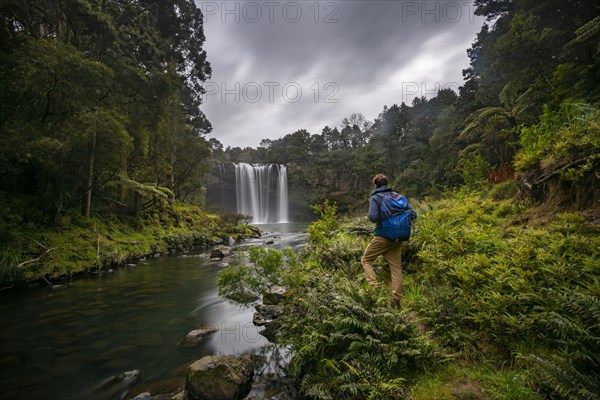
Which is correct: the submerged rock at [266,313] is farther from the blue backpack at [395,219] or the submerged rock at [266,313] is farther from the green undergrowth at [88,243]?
the green undergrowth at [88,243]

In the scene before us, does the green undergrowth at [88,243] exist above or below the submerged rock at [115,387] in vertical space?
above

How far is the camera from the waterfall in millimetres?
49781

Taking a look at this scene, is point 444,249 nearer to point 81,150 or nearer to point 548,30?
point 81,150

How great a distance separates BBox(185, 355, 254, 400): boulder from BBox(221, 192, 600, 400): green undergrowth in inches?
31.2

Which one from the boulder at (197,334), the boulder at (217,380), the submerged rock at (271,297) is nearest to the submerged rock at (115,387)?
the boulder at (197,334)

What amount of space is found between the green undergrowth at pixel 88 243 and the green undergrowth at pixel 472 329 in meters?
9.47

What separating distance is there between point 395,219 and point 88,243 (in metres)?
12.8

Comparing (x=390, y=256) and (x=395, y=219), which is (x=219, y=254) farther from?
(x=395, y=219)

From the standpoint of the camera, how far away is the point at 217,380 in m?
3.82

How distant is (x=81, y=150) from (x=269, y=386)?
11834 mm

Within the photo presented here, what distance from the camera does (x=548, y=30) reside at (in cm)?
1272

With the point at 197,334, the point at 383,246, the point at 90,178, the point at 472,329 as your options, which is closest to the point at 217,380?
the point at 197,334

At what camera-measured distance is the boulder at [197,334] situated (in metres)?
5.80

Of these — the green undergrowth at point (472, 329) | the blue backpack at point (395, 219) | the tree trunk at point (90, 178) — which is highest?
the tree trunk at point (90, 178)
